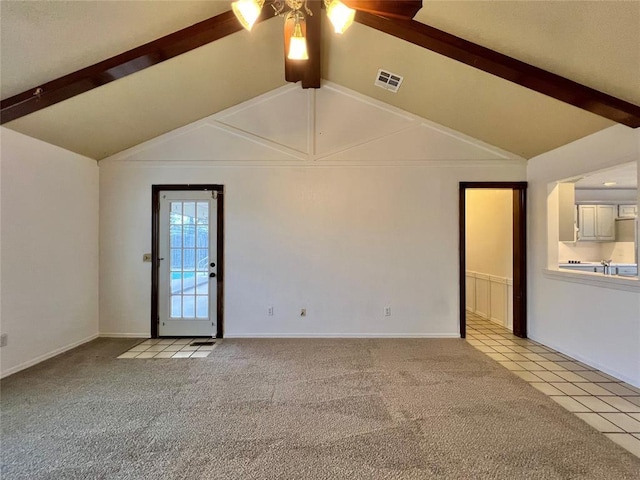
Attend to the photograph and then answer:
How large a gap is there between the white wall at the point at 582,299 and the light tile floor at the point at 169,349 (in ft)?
14.2

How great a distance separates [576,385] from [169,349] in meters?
4.43

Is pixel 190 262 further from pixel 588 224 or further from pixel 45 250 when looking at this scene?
pixel 588 224

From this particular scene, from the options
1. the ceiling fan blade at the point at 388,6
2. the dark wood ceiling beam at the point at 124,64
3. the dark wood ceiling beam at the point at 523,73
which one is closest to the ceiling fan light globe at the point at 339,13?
the ceiling fan blade at the point at 388,6

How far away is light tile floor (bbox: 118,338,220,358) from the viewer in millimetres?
3646

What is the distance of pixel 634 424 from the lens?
89.4 inches

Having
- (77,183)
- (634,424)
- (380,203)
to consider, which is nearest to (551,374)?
(634,424)

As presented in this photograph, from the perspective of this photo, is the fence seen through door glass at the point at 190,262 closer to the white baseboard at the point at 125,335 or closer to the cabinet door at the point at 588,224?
the white baseboard at the point at 125,335

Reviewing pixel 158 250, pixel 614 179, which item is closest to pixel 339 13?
pixel 158 250

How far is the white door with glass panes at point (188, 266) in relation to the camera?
14.2ft

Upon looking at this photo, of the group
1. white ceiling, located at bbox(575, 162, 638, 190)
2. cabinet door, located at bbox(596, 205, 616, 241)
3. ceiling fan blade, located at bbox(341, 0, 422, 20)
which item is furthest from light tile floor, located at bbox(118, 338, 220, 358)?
cabinet door, located at bbox(596, 205, 616, 241)

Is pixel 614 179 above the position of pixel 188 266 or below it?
above

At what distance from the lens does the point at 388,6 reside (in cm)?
221

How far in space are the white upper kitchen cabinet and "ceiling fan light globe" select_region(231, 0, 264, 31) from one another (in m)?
6.70

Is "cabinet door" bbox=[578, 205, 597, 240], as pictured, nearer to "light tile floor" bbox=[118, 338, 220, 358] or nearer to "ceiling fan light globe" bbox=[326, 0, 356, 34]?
"ceiling fan light globe" bbox=[326, 0, 356, 34]
